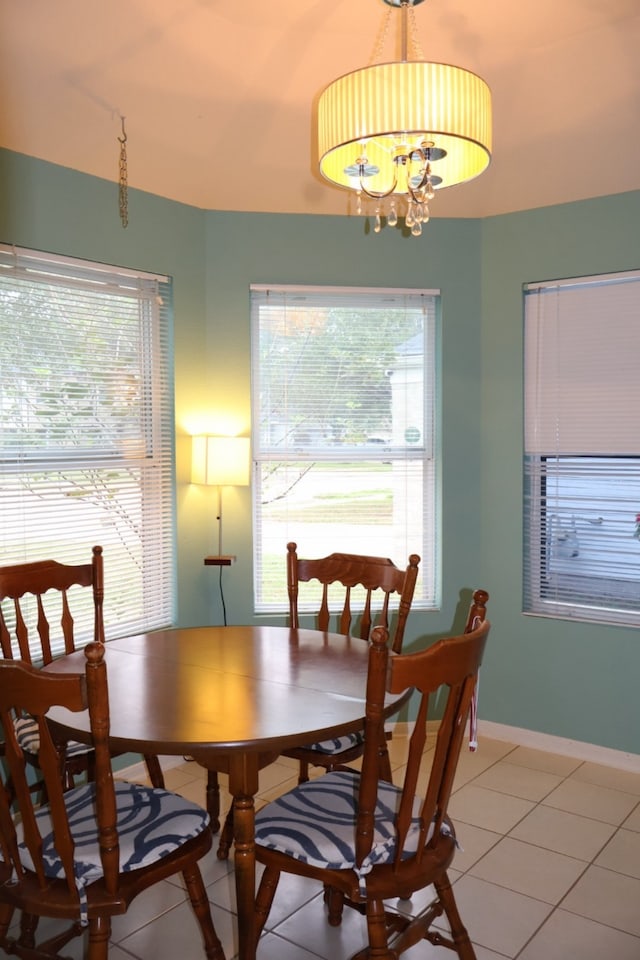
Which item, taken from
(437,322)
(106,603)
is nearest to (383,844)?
(106,603)

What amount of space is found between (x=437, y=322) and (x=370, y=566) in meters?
1.51

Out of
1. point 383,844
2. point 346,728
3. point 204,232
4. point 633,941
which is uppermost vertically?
point 204,232

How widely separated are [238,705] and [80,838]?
0.47 meters

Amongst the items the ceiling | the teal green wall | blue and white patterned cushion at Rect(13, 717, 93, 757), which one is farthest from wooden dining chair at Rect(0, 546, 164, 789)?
the ceiling

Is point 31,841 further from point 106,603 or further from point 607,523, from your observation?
point 607,523

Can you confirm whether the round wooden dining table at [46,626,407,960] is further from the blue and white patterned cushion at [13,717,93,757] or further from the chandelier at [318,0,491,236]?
the chandelier at [318,0,491,236]

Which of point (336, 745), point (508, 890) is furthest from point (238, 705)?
point (508, 890)

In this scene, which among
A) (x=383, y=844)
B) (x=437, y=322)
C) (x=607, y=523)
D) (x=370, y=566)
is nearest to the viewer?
(x=383, y=844)

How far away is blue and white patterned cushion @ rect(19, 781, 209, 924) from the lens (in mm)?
1745

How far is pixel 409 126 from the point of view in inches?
72.5

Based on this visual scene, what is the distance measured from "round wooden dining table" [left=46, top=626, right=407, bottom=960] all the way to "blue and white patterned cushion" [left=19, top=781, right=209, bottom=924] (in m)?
0.16

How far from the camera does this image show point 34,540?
3.06 m

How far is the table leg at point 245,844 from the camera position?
185 cm

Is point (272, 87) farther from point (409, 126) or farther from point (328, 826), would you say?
point (328, 826)
